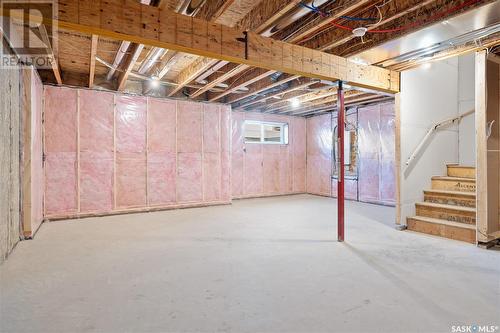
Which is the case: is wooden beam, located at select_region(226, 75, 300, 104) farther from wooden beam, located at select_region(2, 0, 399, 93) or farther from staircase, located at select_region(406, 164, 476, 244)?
staircase, located at select_region(406, 164, 476, 244)

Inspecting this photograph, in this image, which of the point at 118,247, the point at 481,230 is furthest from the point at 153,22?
the point at 481,230

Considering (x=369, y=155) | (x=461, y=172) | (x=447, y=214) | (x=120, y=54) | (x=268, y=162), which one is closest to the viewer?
(x=120, y=54)

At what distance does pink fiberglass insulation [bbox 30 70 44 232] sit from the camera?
4.02m

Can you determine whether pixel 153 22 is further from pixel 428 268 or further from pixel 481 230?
pixel 481 230

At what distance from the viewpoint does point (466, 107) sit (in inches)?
196

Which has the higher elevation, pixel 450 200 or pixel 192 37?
pixel 192 37

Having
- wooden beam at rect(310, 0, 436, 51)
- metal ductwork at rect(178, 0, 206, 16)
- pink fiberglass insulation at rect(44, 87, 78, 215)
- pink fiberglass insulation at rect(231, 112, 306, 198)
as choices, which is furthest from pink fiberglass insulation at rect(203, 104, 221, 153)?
metal ductwork at rect(178, 0, 206, 16)

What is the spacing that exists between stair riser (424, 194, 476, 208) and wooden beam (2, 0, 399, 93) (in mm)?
2392

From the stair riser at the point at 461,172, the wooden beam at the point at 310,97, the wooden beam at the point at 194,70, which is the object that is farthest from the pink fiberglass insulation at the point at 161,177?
the stair riser at the point at 461,172

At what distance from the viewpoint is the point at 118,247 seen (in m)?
3.53

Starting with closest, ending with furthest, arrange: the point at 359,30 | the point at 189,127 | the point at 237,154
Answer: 1. the point at 359,30
2. the point at 189,127
3. the point at 237,154

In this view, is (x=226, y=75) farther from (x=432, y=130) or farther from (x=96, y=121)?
(x=432, y=130)

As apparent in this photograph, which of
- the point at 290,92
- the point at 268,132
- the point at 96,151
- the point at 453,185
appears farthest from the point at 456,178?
the point at 268,132

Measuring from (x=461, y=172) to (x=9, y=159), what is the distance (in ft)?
21.1
